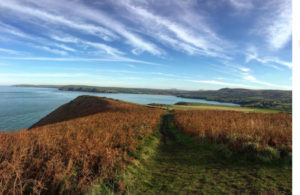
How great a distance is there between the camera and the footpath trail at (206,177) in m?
4.93

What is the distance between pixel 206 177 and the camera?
5.85m

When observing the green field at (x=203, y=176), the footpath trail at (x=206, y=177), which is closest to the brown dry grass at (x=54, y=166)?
the green field at (x=203, y=176)

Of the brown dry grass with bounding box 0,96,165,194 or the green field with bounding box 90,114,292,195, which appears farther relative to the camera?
the green field with bounding box 90,114,292,195

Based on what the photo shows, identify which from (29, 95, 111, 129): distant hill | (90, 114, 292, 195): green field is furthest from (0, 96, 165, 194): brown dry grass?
(29, 95, 111, 129): distant hill

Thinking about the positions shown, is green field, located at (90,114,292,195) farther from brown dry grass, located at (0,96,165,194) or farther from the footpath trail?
brown dry grass, located at (0,96,165,194)

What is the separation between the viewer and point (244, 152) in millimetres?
7637

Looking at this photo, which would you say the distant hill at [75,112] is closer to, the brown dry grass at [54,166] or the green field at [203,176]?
the brown dry grass at [54,166]

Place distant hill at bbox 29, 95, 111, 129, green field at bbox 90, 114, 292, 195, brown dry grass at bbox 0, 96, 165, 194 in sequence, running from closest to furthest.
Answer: brown dry grass at bbox 0, 96, 165, 194
green field at bbox 90, 114, 292, 195
distant hill at bbox 29, 95, 111, 129

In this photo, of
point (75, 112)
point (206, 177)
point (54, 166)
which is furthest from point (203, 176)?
point (75, 112)

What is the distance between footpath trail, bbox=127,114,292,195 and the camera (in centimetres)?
493

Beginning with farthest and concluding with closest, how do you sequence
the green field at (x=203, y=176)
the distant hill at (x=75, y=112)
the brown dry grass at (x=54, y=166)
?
the distant hill at (x=75, y=112) < the green field at (x=203, y=176) < the brown dry grass at (x=54, y=166)

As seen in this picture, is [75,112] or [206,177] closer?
[206,177]

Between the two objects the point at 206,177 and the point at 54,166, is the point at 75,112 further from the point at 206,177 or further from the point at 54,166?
the point at 206,177

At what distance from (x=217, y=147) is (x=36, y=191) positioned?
8845mm
